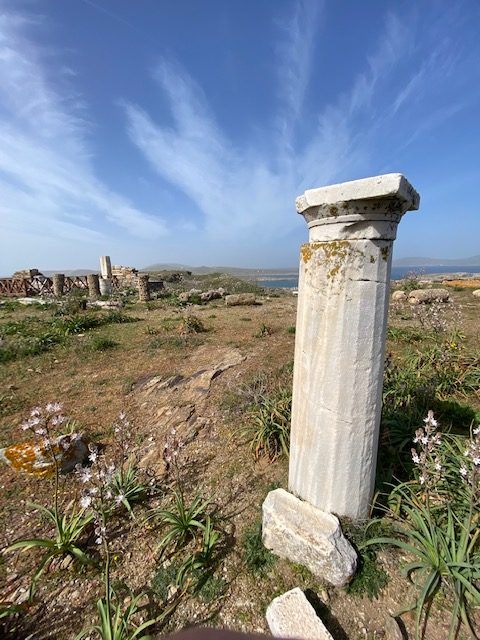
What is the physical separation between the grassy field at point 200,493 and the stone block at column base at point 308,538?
0.09 metres

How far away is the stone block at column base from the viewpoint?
1896 millimetres

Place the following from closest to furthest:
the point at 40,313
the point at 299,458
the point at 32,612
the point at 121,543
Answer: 1. the point at 32,612
2. the point at 299,458
3. the point at 121,543
4. the point at 40,313

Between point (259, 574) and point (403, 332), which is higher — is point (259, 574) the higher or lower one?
the lower one

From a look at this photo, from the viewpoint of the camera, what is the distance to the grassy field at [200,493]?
1878mm

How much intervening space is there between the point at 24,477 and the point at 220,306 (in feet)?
35.2

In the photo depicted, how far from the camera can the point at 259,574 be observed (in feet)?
6.70

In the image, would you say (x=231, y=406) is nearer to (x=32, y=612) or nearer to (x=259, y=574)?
(x=259, y=574)

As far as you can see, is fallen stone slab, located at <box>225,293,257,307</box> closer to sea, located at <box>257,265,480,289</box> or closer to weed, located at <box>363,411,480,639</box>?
sea, located at <box>257,265,480,289</box>

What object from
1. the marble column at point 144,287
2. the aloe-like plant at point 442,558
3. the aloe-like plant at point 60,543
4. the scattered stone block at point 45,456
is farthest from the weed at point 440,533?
the marble column at point 144,287

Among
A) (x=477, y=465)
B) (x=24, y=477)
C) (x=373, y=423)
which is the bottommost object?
(x=24, y=477)

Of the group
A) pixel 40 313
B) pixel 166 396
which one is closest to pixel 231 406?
pixel 166 396

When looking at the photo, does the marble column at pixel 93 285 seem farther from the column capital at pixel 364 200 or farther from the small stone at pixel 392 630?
the small stone at pixel 392 630

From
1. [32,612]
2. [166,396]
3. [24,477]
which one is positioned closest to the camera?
[32,612]

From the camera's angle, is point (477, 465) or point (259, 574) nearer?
point (477, 465)
